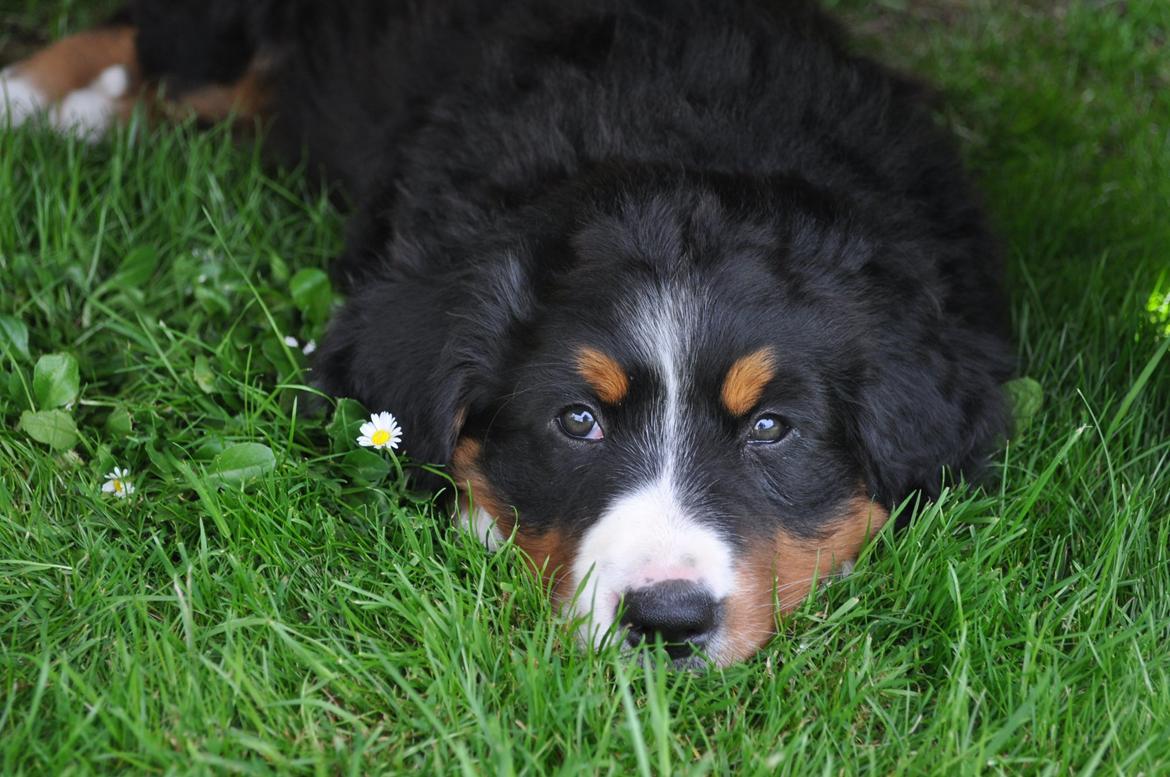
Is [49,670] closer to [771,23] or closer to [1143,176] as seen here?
[771,23]

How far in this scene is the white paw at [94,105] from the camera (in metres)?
4.79

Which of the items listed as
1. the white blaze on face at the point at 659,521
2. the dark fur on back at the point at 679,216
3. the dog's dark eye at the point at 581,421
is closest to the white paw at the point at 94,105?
the dark fur on back at the point at 679,216

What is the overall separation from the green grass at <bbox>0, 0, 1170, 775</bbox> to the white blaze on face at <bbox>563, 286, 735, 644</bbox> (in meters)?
0.13

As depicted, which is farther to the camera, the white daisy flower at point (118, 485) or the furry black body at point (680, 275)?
the white daisy flower at point (118, 485)

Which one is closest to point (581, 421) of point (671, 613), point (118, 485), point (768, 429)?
point (768, 429)

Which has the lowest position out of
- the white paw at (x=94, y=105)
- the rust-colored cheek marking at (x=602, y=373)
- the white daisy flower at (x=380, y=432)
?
the white paw at (x=94, y=105)

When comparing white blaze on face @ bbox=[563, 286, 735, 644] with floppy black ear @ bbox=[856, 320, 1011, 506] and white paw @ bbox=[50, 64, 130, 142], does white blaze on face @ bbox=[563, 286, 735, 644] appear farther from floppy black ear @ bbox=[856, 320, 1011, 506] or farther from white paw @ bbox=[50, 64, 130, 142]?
white paw @ bbox=[50, 64, 130, 142]

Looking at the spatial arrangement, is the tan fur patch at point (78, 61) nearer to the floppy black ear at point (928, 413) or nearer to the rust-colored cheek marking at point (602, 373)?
the rust-colored cheek marking at point (602, 373)

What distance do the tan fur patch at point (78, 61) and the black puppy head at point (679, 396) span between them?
250 cm

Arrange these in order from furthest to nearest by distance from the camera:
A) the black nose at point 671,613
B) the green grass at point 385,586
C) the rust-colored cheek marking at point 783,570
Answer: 1. the rust-colored cheek marking at point 783,570
2. the black nose at point 671,613
3. the green grass at point 385,586

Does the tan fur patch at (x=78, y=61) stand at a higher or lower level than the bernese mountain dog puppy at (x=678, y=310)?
lower

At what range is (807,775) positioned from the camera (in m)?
2.49

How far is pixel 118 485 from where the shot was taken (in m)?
3.16

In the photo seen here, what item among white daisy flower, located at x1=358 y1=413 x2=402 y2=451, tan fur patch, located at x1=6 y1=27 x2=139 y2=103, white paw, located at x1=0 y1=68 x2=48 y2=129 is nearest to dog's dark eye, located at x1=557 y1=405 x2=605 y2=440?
white daisy flower, located at x1=358 y1=413 x2=402 y2=451
